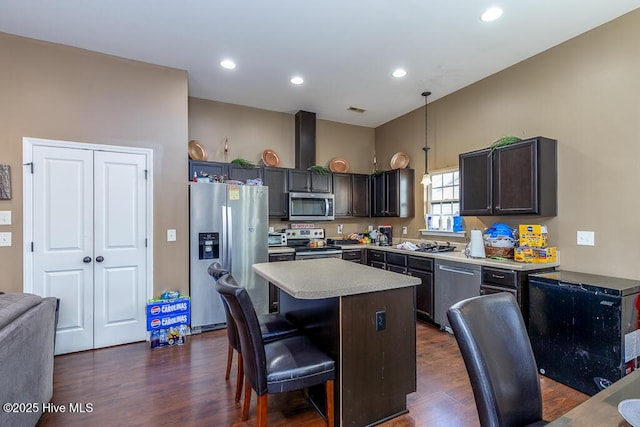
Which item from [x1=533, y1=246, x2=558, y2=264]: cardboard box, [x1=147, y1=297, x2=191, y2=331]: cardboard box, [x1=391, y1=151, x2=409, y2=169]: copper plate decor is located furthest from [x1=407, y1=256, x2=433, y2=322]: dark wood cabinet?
[x1=147, y1=297, x2=191, y2=331]: cardboard box

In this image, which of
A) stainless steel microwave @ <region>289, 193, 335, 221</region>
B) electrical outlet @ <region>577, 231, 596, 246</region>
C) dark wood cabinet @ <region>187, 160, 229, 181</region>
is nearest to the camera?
electrical outlet @ <region>577, 231, 596, 246</region>

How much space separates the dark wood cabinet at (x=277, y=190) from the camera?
4.66 m

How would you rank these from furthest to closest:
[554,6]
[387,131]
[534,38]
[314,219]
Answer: [387,131], [314,219], [534,38], [554,6]

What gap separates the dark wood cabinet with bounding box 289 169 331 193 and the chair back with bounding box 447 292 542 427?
385 centimetres

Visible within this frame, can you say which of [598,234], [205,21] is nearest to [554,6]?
[598,234]

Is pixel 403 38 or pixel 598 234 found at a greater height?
pixel 403 38

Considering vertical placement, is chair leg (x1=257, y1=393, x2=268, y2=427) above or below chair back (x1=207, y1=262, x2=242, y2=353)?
below

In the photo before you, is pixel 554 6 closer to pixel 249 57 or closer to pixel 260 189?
pixel 249 57

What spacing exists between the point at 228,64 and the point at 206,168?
137cm

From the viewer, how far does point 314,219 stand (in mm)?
4938

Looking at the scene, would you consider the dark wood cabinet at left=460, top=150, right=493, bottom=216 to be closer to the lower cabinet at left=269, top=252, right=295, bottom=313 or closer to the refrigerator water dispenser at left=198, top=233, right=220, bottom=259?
the lower cabinet at left=269, top=252, right=295, bottom=313

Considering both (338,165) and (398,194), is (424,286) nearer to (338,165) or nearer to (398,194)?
(398,194)

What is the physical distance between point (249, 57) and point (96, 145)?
1.85 m

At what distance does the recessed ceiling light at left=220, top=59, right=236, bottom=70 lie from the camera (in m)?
3.47
